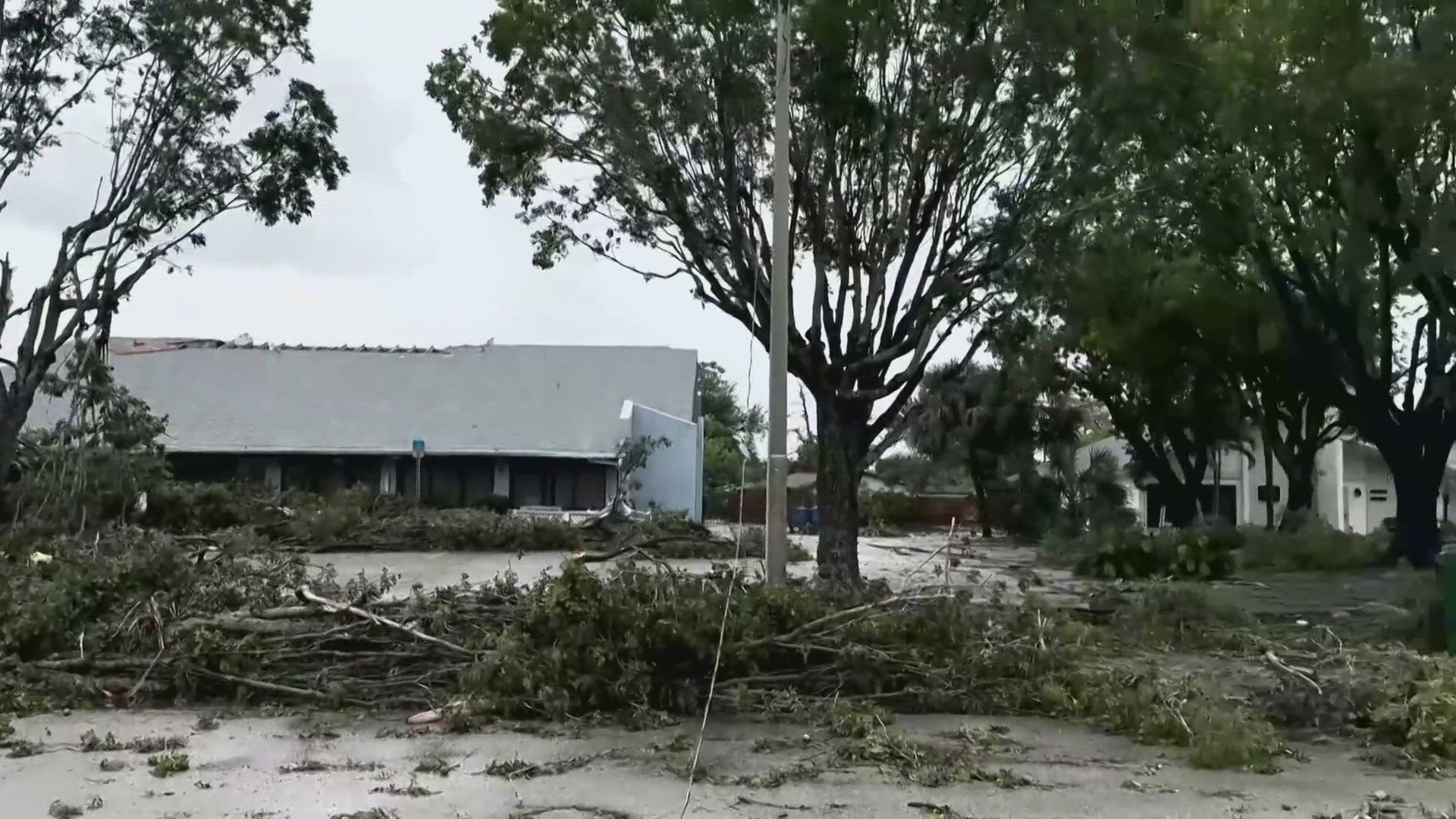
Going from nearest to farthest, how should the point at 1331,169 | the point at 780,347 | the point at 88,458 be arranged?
the point at 780,347 < the point at 1331,169 < the point at 88,458

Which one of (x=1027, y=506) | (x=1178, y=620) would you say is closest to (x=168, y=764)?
(x=1178, y=620)

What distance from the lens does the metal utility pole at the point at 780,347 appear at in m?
10.2

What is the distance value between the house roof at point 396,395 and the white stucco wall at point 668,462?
0.59m

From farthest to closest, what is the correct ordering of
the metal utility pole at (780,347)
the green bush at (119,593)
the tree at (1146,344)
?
the tree at (1146,344) → the metal utility pole at (780,347) → the green bush at (119,593)

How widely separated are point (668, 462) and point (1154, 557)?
684 inches

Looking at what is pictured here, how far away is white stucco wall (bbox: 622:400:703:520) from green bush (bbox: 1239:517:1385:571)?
46.8 ft

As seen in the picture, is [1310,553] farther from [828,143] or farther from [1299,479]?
[828,143]

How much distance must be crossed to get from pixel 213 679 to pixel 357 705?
110 cm

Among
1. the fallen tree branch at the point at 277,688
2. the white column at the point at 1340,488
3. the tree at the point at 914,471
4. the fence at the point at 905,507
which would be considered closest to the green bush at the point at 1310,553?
the tree at the point at 914,471

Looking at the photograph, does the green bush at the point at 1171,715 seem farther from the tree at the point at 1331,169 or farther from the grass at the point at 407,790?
the tree at the point at 1331,169

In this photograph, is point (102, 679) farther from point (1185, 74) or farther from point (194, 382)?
point (194, 382)

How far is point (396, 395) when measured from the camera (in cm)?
3384

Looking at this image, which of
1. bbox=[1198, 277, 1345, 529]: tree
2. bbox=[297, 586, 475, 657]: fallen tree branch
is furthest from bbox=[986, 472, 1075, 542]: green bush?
bbox=[297, 586, 475, 657]: fallen tree branch

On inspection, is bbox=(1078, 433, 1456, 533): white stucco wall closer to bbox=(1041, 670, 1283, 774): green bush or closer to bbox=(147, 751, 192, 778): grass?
bbox=(1041, 670, 1283, 774): green bush
